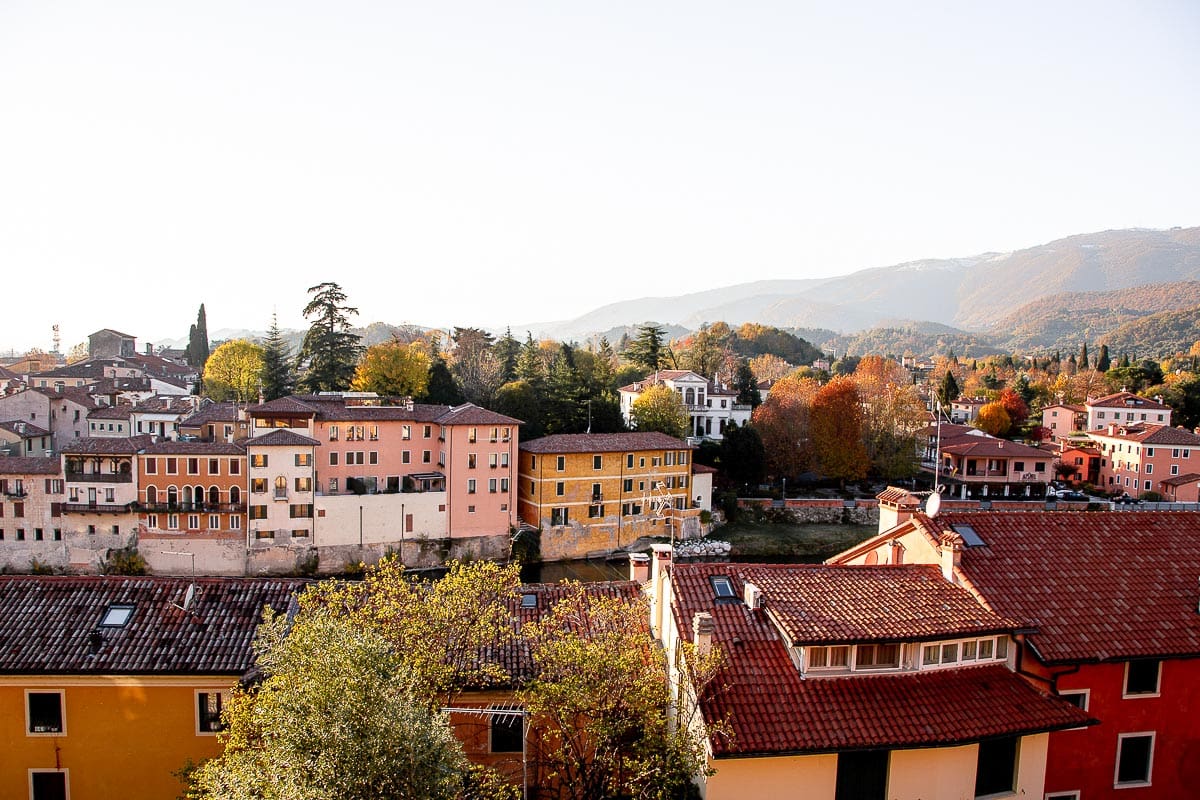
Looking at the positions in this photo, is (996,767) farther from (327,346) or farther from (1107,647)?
(327,346)

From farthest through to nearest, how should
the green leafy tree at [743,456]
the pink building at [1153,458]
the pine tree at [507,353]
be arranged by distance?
the pine tree at [507,353], the pink building at [1153,458], the green leafy tree at [743,456]

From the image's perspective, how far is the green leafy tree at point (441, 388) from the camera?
50.8 m

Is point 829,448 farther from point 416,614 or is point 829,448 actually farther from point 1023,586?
point 416,614

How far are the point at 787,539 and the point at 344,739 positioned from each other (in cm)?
4088

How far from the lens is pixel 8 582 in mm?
14242

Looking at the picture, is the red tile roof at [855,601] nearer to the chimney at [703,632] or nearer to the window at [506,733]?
the chimney at [703,632]

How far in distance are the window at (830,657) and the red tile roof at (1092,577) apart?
8.81ft

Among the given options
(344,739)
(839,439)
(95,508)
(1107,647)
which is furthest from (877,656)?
(839,439)

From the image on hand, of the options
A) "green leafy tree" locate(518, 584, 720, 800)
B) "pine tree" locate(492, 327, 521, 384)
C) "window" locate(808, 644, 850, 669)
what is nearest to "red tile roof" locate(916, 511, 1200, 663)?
"window" locate(808, 644, 850, 669)

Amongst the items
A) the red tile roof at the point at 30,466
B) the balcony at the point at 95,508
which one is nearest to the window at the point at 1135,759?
the balcony at the point at 95,508

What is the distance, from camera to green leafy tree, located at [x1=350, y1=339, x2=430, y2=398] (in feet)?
173

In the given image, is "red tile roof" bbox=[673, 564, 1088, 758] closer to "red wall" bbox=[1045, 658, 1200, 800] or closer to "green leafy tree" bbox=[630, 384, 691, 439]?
"red wall" bbox=[1045, 658, 1200, 800]

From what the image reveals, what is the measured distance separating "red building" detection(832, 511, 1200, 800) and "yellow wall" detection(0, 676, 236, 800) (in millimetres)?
11936

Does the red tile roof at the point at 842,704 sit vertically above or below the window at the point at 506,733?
above
